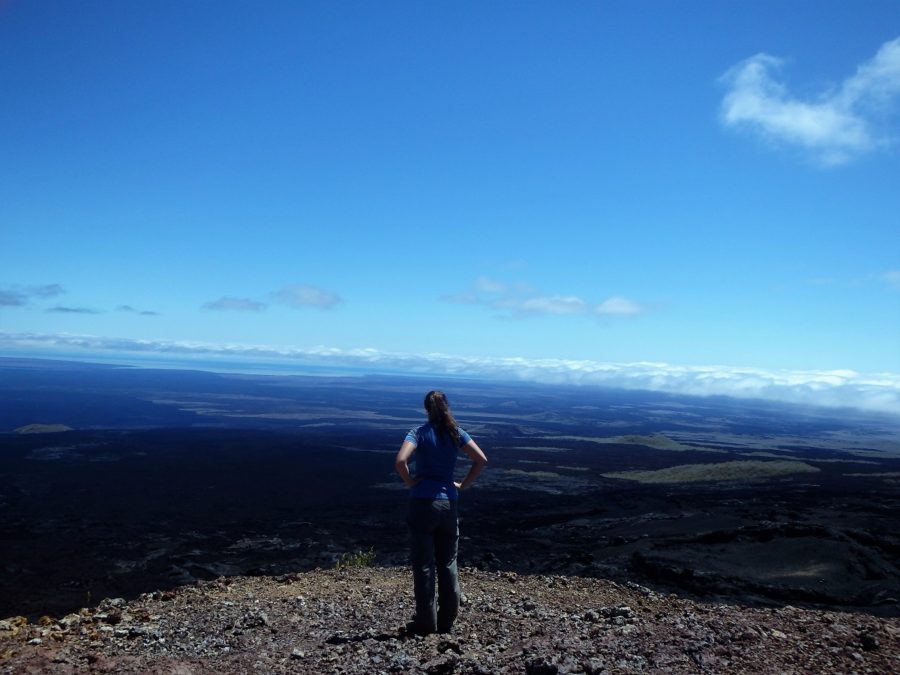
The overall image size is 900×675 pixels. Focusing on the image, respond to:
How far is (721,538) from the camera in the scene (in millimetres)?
16906

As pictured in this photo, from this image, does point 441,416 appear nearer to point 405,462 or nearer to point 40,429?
point 405,462

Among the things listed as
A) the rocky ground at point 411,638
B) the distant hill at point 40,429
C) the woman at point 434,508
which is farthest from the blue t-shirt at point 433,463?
the distant hill at point 40,429

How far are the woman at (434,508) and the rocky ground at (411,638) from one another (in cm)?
23

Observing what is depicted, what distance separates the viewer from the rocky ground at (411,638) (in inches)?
165

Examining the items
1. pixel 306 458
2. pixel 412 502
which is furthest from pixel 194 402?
pixel 412 502

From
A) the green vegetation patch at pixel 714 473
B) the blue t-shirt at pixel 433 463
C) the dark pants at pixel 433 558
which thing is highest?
the blue t-shirt at pixel 433 463

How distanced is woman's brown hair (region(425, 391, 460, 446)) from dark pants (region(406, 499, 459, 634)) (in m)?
0.55

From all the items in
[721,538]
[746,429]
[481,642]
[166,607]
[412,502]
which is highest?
[412,502]

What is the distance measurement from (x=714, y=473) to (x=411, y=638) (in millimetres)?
A: 40109

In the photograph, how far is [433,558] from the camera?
4.98 m

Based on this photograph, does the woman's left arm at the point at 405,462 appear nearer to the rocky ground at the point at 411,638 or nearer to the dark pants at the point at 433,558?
the dark pants at the point at 433,558

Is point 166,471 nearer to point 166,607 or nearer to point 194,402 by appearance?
point 166,607

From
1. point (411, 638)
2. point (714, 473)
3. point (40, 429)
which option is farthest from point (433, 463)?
point (40, 429)

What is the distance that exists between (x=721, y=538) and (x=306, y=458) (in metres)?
32.0
